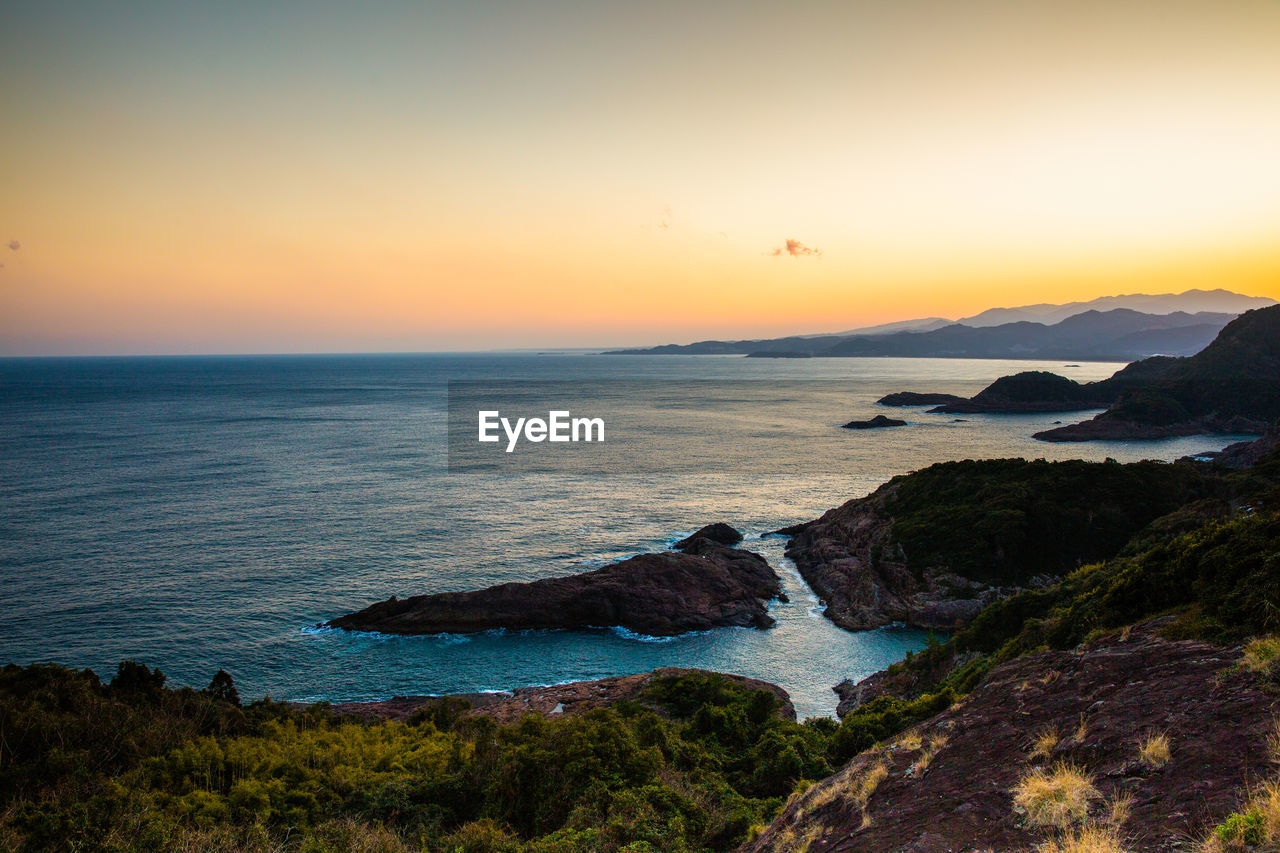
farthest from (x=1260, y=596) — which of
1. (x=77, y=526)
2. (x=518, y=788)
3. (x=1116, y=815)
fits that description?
(x=77, y=526)

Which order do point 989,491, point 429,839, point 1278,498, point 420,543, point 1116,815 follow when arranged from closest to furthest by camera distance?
point 1116,815
point 429,839
point 1278,498
point 989,491
point 420,543

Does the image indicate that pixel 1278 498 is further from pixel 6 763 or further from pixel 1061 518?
pixel 6 763

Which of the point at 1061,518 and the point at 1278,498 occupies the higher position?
the point at 1278,498

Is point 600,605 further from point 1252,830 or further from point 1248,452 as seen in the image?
point 1248,452

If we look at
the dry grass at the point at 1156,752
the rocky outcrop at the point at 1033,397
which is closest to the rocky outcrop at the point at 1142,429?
the rocky outcrop at the point at 1033,397

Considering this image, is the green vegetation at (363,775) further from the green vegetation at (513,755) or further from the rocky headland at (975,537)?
the rocky headland at (975,537)

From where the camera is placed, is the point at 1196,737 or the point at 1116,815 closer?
the point at 1116,815

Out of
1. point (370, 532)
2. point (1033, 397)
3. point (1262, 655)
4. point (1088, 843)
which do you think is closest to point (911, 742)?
point (1262, 655)
